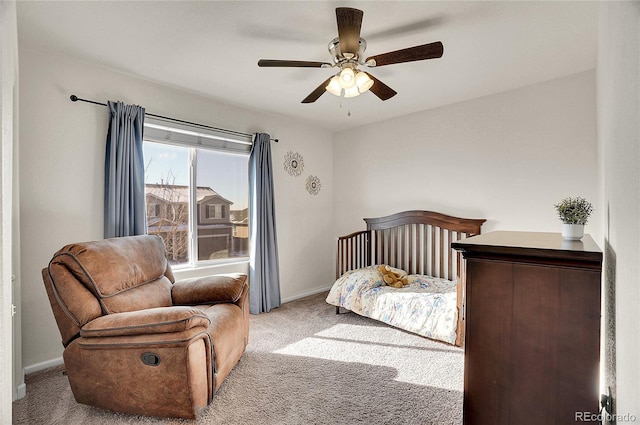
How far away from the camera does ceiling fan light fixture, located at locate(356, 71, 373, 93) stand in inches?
85.2

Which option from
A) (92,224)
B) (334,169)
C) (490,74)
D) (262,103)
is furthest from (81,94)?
(490,74)

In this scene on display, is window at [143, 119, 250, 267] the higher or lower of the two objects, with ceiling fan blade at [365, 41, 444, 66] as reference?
lower

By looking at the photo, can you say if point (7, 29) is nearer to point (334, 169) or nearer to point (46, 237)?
point (46, 237)

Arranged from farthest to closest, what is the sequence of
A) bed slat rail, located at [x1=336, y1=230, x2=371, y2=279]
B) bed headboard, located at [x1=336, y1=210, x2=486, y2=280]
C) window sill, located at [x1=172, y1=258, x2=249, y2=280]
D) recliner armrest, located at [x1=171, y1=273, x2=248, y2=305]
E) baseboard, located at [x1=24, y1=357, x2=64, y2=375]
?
1. bed slat rail, located at [x1=336, y1=230, x2=371, y2=279]
2. bed headboard, located at [x1=336, y1=210, x2=486, y2=280]
3. window sill, located at [x1=172, y1=258, x2=249, y2=280]
4. recliner armrest, located at [x1=171, y1=273, x2=248, y2=305]
5. baseboard, located at [x1=24, y1=357, x2=64, y2=375]

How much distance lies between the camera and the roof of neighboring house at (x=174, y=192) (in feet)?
10.6

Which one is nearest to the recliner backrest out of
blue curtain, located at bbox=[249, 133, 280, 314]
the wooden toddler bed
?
blue curtain, located at bbox=[249, 133, 280, 314]

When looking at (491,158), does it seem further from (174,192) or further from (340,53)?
(174,192)

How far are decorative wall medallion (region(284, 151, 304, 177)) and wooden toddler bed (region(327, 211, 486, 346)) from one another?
3.75 feet

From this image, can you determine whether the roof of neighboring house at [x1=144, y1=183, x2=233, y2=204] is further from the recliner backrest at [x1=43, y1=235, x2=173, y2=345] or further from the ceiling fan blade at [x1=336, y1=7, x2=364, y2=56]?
the ceiling fan blade at [x1=336, y1=7, x2=364, y2=56]

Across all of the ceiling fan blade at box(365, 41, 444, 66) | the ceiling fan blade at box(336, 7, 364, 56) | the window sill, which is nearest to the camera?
the ceiling fan blade at box(336, 7, 364, 56)

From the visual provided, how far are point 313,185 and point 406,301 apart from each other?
2.18m

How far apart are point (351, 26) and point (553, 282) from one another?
61.8 inches

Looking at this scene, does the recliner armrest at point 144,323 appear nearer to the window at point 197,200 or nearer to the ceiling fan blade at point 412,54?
the window at point 197,200

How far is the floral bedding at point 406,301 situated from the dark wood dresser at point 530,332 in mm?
1837
